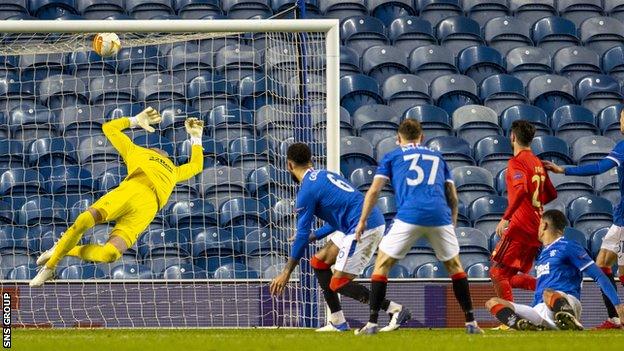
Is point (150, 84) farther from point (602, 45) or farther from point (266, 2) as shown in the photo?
point (602, 45)

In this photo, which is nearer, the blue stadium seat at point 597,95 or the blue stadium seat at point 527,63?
the blue stadium seat at point 597,95

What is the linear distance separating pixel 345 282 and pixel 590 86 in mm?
7921

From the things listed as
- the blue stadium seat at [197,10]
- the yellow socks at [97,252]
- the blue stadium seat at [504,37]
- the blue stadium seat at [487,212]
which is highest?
the blue stadium seat at [197,10]

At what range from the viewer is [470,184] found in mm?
15125

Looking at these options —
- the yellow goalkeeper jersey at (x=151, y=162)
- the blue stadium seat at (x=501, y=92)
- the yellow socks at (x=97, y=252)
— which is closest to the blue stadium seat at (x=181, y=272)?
the yellow goalkeeper jersey at (x=151, y=162)

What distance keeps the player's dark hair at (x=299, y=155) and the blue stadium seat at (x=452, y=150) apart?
5.33 metres

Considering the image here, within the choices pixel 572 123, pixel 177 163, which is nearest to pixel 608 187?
pixel 572 123

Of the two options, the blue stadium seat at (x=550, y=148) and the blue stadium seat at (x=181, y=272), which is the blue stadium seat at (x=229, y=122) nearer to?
the blue stadium seat at (x=181, y=272)

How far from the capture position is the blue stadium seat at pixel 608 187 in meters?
15.8

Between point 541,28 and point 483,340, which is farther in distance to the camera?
point 541,28

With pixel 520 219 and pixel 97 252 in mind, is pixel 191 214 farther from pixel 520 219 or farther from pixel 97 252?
pixel 520 219

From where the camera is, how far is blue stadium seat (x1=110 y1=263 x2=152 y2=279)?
13516 mm

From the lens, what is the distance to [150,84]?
15.7 m

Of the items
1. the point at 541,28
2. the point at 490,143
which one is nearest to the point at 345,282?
the point at 490,143
